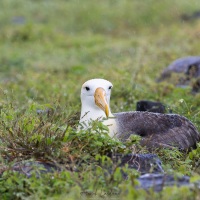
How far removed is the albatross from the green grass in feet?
0.72

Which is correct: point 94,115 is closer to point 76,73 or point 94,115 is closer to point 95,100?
point 95,100

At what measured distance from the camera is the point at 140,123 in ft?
19.3

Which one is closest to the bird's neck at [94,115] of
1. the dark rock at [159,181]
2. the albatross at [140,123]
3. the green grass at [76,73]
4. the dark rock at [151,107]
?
the albatross at [140,123]

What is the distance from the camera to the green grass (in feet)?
14.5

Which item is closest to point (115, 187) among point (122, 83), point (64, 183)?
point (64, 183)

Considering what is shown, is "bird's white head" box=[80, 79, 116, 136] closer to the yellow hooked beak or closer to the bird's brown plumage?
the yellow hooked beak

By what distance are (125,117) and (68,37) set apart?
33.0 ft

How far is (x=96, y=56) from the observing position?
13.3 meters

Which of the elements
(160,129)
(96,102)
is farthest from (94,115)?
(160,129)

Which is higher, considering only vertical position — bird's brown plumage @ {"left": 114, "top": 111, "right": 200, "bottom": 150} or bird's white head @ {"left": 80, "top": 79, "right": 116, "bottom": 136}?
bird's white head @ {"left": 80, "top": 79, "right": 116, "bottom": 136}

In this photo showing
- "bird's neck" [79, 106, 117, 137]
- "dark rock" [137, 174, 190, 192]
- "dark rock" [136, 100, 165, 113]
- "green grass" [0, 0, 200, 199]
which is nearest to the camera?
"dark rock" [137, 174, 190, 192]

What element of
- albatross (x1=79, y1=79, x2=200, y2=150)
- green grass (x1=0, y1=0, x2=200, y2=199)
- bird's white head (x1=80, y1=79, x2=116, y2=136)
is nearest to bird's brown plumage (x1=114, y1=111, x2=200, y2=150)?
albatross (x1=79, y1=79, x2=200, y2=150)

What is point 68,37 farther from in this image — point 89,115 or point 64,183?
point 64,183

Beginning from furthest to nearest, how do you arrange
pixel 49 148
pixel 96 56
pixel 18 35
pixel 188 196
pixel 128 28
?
pixel 128 28, pixel 18 35, pixel 96 56, pixel 49 148, pixel 188 196
